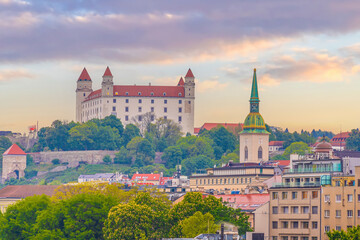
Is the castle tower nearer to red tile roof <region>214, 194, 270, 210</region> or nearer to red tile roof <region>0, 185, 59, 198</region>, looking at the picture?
red tile roof <region>0, 185, 59, 198</region>

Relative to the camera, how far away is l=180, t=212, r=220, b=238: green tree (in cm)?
8794

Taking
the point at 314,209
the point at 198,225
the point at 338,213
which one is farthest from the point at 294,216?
the point at 198,225

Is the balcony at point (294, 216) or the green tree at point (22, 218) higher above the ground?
the balcony at point (294, 216)

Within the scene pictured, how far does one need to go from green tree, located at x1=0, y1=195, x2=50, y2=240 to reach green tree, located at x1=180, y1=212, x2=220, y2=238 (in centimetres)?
1973

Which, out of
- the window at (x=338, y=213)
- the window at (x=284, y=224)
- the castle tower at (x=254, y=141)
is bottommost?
the window at (x=284, y=224)

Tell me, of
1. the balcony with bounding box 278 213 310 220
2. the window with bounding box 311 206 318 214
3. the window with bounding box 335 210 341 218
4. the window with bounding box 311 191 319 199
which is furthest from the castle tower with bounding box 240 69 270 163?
the window with bounding box 335 210 341 218

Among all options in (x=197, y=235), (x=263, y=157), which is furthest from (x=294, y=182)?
(x=263, y=157)

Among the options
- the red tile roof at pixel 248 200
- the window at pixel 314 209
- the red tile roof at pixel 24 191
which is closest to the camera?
the window at pixel 314 209

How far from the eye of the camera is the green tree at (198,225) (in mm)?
87944

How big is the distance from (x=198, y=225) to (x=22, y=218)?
25.7 m

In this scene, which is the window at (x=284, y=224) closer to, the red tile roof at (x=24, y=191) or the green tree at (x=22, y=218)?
the green tree at (x=22, y=218)

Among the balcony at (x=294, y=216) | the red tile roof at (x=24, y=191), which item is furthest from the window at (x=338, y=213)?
the red tile roof at (x=24, y=191)

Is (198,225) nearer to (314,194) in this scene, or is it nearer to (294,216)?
(294,216)

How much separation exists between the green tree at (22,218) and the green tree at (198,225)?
1973 centimetres
